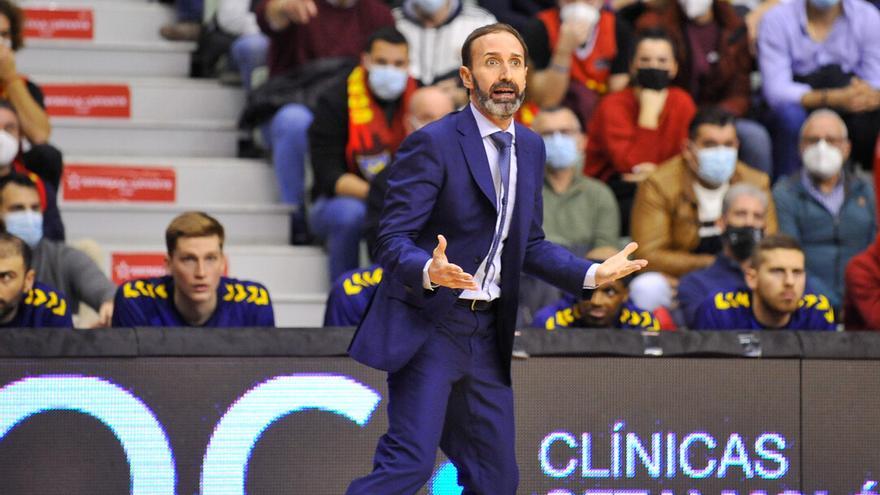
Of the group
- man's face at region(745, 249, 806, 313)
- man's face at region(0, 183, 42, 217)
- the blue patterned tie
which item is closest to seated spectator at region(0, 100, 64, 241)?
man's face at region(0, 183, 42, 217)

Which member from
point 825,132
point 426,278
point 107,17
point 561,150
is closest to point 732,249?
point 561,150

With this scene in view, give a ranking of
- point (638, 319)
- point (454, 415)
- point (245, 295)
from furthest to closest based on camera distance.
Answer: point (638, 319), point (245, 295), point (454, 415)

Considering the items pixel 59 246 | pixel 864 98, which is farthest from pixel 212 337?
pixel 864 98

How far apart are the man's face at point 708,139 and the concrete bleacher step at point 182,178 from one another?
2366 mm

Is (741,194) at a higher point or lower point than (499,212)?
higher

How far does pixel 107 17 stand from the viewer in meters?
10.4

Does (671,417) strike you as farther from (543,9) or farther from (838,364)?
(543,9)

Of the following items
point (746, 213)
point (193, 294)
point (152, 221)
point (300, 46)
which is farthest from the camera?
point (300, 46)

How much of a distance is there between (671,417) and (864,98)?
12.8 ft

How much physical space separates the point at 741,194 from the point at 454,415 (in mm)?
3570

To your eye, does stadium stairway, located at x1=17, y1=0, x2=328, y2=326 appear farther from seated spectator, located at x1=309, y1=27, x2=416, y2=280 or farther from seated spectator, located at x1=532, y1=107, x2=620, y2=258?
seated spectator, located at x1=532, y1=107, x2=620, y2=258

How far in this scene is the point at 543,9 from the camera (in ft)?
33.3

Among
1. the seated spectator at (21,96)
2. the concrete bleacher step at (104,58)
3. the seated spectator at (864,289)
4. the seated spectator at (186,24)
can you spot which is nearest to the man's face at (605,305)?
the seated spectator at (864,289)

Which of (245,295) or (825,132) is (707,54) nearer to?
(825,132)
